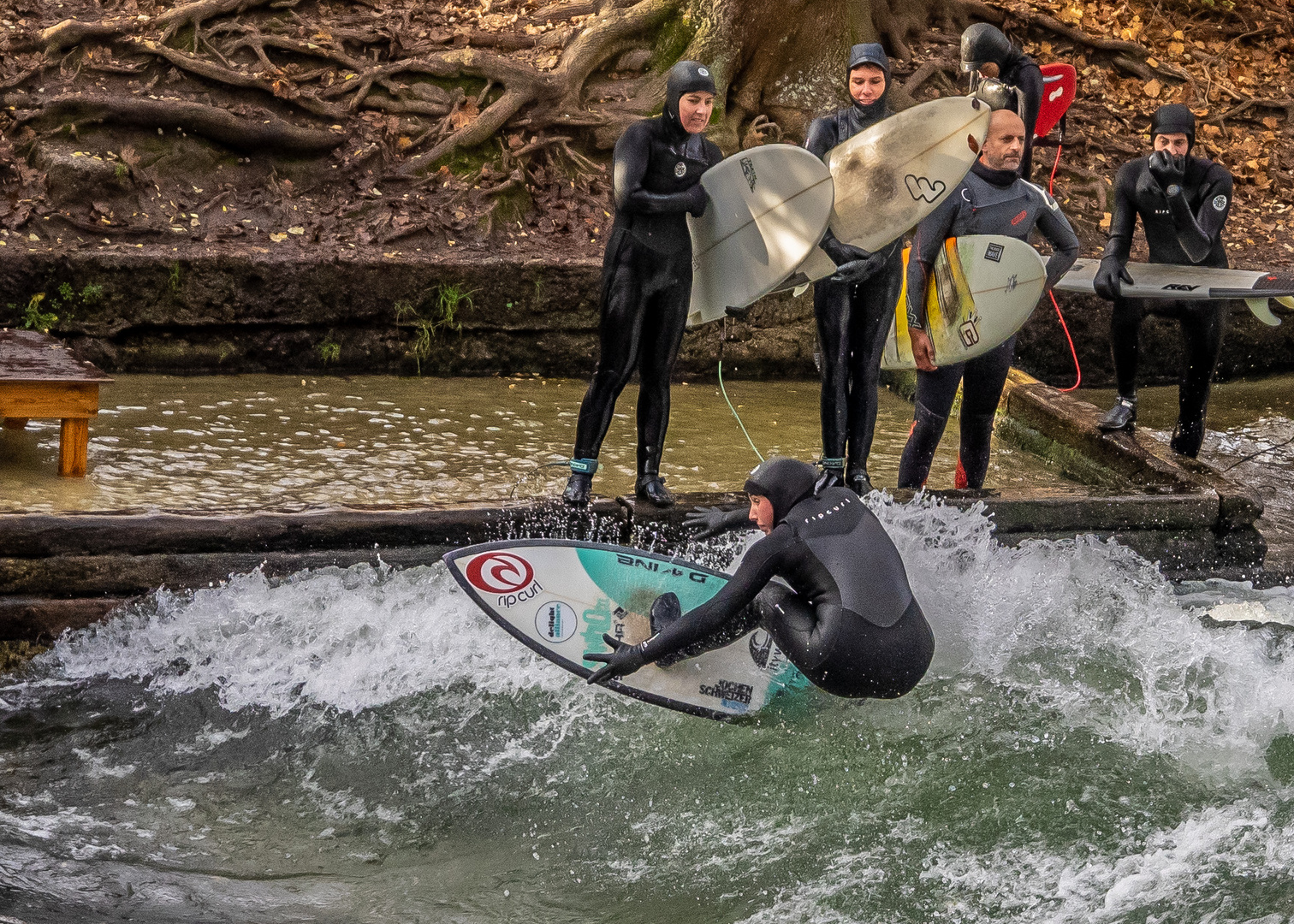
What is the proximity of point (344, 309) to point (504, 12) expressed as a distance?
3942 millimetres

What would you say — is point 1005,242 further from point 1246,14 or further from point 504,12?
point 1246,14

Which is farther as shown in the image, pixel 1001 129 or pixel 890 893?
pixel 1001 129

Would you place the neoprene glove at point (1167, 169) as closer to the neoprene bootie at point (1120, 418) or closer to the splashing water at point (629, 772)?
the neoprene bootie at point (1120, 418)

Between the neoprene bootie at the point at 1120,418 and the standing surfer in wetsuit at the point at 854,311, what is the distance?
183 cm

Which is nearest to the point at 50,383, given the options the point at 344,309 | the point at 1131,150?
the point at 344,309

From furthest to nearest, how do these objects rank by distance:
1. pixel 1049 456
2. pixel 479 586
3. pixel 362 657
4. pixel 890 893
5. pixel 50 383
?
pixel 1049 456, pixel 50 383, pixel 362 657, pixel 479 586, pixel 890 893

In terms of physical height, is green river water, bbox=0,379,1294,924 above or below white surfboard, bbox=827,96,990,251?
below

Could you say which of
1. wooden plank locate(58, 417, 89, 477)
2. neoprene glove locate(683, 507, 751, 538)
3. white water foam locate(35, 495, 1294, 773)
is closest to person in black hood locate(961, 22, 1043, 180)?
white water foam locate(35, 495, 1294, 773)

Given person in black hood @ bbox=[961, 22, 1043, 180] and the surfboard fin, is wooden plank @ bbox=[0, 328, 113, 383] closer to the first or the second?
person in black hood @ bbox=[961, 22, 1043, 180]

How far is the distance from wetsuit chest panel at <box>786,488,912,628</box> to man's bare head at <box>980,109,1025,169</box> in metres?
2.17

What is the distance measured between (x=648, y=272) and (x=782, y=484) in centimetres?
142

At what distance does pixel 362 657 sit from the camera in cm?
562

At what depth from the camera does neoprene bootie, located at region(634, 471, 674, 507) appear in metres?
6.04

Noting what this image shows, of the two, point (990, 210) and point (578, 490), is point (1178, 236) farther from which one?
point (578, 490)
